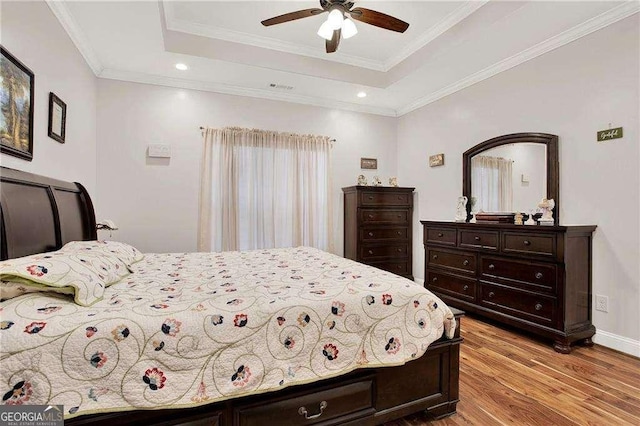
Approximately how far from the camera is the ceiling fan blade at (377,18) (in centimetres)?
224

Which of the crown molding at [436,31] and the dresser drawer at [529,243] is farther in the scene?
the crown molding at [436,31]

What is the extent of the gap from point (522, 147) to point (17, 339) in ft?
13.0

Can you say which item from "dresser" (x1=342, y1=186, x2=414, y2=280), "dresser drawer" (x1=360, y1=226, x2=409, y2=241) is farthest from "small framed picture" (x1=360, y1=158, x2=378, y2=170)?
"dresser drawer" (x1=360, y1=226, x2=409, y2=241)

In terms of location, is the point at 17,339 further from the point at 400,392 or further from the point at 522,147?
the point at 522,147

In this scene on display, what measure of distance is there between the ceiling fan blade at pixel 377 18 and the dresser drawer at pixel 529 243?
6.79 ft

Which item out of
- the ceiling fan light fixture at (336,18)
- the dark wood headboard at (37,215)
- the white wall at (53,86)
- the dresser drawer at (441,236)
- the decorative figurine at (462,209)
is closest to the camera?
the dark wood headboard at (37,215)

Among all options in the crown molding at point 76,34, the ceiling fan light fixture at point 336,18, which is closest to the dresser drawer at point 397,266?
the ceiling fan light fixture at point 336,18

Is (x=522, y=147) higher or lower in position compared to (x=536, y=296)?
higher

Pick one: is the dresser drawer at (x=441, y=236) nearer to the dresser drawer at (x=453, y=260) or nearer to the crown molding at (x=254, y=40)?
the dresser drawer at (x=453, y=260)

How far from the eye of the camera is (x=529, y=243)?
272cm

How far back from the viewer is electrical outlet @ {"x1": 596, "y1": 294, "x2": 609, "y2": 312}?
2557mm

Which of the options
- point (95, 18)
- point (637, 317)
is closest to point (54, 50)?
point (95, 18)

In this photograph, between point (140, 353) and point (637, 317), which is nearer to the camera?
point (140, 353)

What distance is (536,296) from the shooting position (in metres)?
2.67
